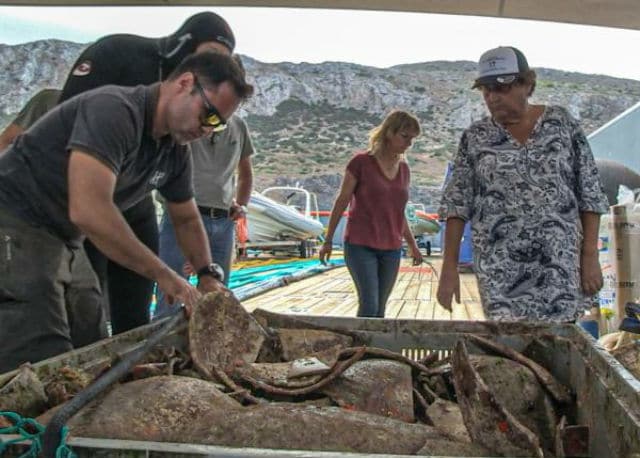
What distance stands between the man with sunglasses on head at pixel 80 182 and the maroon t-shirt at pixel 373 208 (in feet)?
7.76

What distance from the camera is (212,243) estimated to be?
414 cm

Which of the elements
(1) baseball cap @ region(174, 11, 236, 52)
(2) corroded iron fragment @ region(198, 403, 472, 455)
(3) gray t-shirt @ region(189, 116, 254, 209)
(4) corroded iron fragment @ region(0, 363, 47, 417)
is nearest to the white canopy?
(1) baseball cap @ region(174, 11, 236, 52)

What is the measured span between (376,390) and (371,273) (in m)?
2.76

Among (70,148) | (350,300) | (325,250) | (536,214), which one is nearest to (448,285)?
(536,214)

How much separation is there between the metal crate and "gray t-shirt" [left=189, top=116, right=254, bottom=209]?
1.63m

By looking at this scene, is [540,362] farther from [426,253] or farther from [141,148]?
[426,253]

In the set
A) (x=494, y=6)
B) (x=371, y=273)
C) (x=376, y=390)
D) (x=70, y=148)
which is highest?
(x=494, y=6)

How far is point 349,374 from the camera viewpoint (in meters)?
2.00

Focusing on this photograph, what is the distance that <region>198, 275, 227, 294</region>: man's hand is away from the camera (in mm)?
2641

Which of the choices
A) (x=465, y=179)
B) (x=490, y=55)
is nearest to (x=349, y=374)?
(x=465, y=179)

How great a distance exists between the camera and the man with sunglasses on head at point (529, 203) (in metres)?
2.77

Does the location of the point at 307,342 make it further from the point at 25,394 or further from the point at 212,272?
the point at 25,394

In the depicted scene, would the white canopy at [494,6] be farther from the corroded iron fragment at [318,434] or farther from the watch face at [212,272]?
the corroded iron fragment at [318,434]

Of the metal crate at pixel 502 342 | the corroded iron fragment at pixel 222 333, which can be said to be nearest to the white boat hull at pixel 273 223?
the metal crate at pixel 502 342
